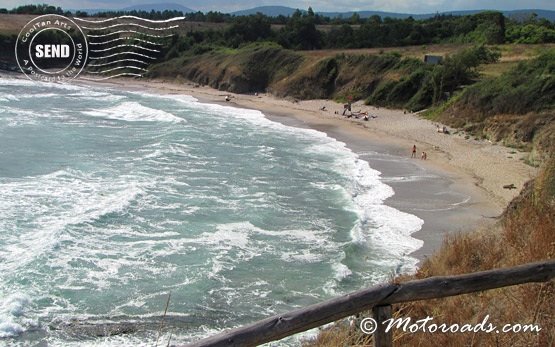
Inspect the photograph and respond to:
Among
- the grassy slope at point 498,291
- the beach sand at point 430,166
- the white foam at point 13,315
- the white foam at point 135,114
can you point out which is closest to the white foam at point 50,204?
the white foam at point 13,315

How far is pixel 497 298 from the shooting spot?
6.37m

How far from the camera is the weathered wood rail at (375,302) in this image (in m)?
3.61

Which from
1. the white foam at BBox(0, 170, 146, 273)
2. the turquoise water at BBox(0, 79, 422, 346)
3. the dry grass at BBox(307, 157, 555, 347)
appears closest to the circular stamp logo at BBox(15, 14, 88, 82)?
the turquoise water at BBox(0, 79, 422, 346)

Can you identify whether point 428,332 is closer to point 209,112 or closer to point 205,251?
point 205,251

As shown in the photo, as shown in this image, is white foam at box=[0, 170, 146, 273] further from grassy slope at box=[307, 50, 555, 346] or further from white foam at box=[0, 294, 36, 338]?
grassy slope at box=[307, 50, 555, 346]

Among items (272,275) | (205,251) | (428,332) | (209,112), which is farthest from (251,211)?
(209,112)

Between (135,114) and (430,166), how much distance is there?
2429 cm

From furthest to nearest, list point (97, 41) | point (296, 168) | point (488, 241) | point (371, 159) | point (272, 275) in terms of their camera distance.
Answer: point (97, 41) → point (371, 159) → point (296, 168) → point (272, 275) → point (488, 241)

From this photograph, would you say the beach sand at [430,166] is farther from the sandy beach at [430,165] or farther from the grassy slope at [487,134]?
the grassy slope at [487,134]

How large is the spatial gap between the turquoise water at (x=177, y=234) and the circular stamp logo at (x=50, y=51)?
49.4 m

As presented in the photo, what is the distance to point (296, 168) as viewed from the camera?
84.1 ft

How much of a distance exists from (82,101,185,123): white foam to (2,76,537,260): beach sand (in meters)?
7.69

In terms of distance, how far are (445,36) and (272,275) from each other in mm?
63976

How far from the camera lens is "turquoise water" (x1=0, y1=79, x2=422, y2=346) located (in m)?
12.0
